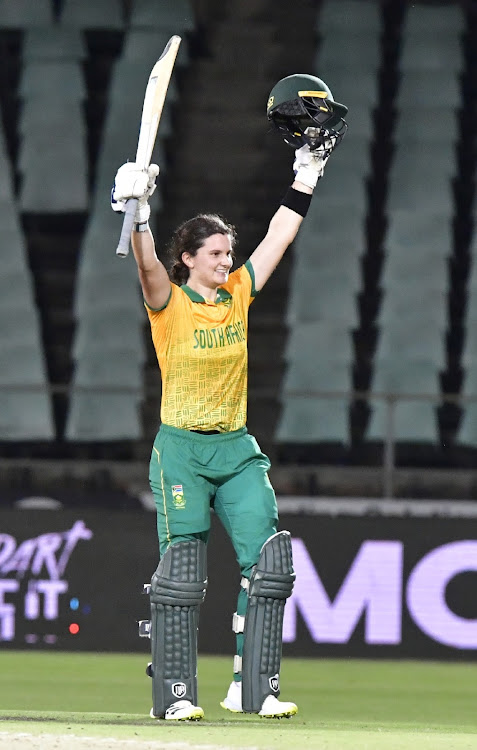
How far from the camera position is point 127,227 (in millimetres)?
4641

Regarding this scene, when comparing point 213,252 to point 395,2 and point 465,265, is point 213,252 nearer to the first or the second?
point 465,265

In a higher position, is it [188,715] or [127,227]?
[127,227]

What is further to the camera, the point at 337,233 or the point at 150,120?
the point at 337,233

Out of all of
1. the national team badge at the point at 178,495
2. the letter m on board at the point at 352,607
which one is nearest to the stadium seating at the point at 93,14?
the letter m on board at the point at 352,607

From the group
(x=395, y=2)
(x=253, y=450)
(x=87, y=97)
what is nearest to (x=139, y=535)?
(x=253, y=450)

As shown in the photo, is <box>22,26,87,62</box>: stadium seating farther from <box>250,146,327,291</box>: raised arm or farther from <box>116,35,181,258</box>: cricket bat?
<box>116,35,181,258</box>: cricket bat

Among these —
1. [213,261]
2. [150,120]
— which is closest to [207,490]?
[213,261]

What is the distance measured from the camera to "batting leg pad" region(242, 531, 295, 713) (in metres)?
4.92

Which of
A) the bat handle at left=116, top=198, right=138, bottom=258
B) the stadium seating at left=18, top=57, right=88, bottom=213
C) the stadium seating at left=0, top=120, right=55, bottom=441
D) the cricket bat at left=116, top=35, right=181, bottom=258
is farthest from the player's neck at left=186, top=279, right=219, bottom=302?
the stadium seating at left=18, top=57, right=88, bottom=213

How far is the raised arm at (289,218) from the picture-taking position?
5.25 metres

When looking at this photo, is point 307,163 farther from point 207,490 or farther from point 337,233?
point 337,233

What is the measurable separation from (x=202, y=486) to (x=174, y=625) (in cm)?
48

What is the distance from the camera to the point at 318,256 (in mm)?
13125

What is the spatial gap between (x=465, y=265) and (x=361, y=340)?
47.4 inches
